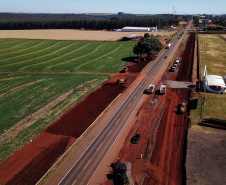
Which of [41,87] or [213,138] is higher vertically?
[41,87]

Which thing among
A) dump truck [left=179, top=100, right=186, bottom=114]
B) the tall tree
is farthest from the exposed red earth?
the tall tree

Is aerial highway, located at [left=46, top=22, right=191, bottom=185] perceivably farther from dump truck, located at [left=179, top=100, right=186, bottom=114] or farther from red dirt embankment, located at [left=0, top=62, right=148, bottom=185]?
dump truck, located at [left=179, top=100, right=186, bottom=114]

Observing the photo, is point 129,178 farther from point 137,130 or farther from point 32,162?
point 32,162

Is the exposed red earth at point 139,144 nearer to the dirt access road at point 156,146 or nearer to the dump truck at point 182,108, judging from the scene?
the dirt access road at point 156,146

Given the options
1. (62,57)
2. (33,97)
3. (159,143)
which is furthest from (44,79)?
(159,143)

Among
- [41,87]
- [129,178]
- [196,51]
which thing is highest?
[196,51]

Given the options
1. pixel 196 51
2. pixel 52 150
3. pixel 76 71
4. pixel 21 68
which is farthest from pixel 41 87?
pixel 196 51
